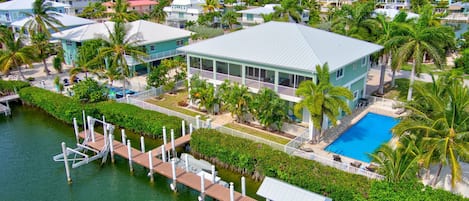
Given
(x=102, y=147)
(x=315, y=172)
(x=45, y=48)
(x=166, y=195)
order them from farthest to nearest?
(x=45, y=48), (x=102, y=147), (x=166, y=195), (x=315, y=172)

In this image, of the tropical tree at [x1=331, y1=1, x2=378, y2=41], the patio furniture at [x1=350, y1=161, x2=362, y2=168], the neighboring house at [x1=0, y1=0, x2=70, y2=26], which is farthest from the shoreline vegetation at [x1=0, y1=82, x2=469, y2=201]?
the neighboring house at [x1=0, y1=0, x2=70, y2=26]

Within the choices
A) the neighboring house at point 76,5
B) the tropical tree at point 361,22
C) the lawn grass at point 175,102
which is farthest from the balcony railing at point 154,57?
the neighboring house at point 76,5

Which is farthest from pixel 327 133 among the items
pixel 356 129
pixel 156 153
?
pixel 156 153

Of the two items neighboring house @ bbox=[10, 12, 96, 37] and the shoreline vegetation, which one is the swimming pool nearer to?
the shoreline vegetation

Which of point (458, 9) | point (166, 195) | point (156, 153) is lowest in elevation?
point (166, 195)

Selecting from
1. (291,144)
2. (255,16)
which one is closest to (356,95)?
(291,144)

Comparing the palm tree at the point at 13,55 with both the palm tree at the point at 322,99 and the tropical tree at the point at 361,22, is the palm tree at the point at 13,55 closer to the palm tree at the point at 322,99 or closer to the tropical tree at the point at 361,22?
the palm tree at the point at 322,99

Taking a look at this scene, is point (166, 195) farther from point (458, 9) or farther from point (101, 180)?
point (458, 9)
